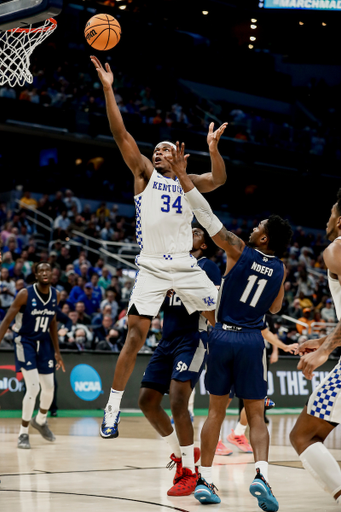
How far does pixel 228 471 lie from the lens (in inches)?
276

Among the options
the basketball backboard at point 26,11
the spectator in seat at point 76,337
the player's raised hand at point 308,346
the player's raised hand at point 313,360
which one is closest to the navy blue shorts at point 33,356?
the spectator in seat at point 76,337

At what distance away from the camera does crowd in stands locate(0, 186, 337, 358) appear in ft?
46.1

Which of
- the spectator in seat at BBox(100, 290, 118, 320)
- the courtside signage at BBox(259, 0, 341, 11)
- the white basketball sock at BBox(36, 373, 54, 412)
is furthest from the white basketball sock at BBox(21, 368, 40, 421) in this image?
the courtside signage at BBox(259, 0, 341, 11)

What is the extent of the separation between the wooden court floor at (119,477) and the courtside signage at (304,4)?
11249 millimetres

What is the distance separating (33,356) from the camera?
9125 millimetres

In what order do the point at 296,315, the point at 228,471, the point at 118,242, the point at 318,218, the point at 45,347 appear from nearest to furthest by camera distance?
the point at 228,471, the point at 45,347, the point at 296,315, the point at 118,242, the point at 318,218

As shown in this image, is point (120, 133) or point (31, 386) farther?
point (31, 386)

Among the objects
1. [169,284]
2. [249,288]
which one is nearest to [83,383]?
[169,284]

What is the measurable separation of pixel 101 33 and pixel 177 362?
10.3 feet

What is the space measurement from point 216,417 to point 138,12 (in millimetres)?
20419

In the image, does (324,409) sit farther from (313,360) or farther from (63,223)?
(63,223)

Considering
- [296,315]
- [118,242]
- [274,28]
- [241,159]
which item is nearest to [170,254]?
[296,315]

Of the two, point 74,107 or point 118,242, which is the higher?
point 74,107

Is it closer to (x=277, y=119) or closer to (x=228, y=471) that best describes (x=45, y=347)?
(x=228, y=471)
